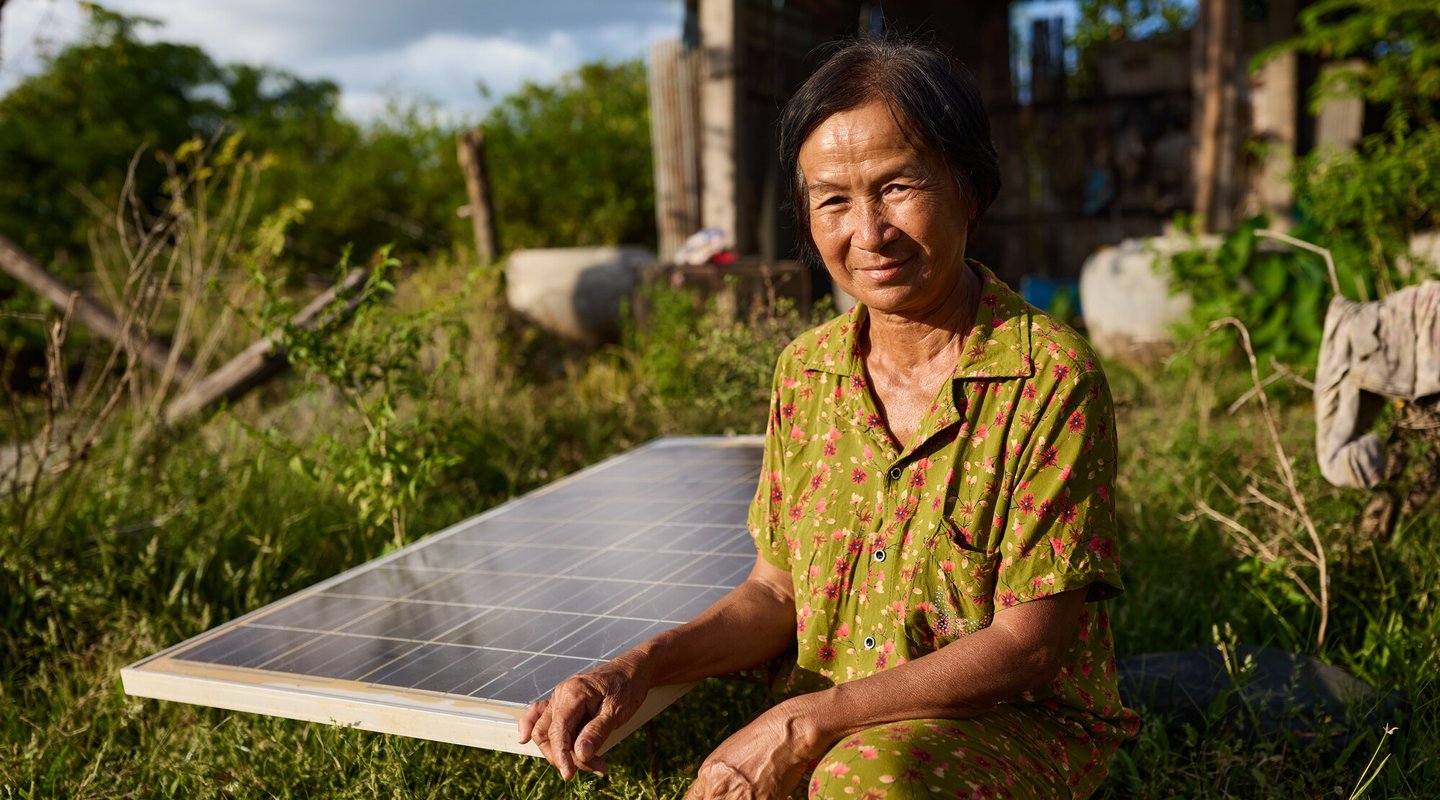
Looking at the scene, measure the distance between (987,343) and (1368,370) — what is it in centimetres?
193

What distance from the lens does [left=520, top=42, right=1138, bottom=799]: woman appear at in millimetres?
2037

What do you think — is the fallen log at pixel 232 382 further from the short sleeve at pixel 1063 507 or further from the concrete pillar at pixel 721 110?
the short sleeve at pixel 1063 507

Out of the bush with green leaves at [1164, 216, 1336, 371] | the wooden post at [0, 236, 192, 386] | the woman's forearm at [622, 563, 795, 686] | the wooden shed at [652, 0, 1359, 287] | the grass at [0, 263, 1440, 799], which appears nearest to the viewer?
the woman's forearm at [622, 563, 795, 686]

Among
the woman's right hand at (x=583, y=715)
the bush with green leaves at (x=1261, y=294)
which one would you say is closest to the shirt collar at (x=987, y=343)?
the woman's right hand at (x=583, y=715)

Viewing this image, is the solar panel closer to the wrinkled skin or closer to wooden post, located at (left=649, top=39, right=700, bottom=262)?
the wrinkled skin

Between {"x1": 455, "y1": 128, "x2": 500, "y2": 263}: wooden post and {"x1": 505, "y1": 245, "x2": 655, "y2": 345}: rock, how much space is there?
0.39 metres

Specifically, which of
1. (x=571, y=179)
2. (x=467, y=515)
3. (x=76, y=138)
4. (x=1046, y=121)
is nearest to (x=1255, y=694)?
(x=467, y=515)

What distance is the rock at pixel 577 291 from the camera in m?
10.7

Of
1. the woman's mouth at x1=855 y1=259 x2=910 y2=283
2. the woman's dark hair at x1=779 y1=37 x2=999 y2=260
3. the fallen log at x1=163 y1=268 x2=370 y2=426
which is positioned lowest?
the fallen log at x1=163 y1=268 x2=370 y2=426

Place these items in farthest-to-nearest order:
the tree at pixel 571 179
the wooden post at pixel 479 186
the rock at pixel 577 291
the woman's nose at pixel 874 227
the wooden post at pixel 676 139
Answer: the tree at pixel 571 179
the rock at pixel 577 291
the wooden post at pixel 479 186
the wooden post at pixel 676 139
the woman's nose at pixel 874 227

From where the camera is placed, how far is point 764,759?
2.01 meters

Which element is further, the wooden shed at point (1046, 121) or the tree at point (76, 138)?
the tree at point (76, 138)

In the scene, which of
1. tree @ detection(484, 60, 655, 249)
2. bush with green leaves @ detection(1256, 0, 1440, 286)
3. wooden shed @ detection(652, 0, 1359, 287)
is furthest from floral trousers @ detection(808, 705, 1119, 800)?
tree @ detection(484, 60, 655, 249)

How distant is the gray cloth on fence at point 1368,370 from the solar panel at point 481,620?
6.00ft
